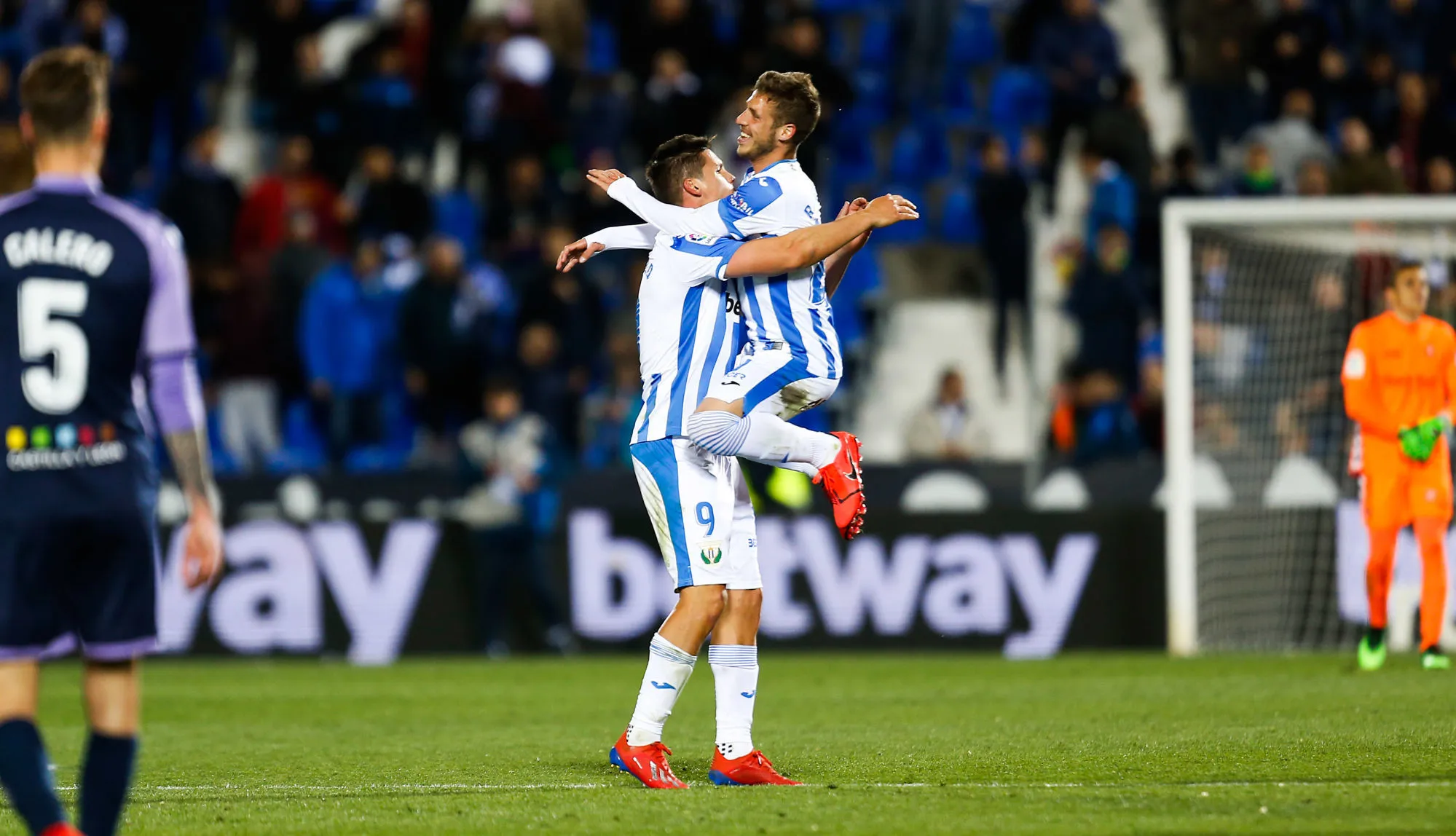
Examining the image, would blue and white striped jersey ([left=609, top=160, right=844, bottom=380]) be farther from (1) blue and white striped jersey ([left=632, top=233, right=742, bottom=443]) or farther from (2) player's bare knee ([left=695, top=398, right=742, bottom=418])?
(2) player's bare knee ([left=695, top=398, right=742, bottom=418])

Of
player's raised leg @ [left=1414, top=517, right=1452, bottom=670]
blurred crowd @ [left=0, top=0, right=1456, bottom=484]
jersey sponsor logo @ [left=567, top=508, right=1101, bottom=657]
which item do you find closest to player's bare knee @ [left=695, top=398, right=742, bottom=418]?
player's raised leg @ [left=1414, top=517, right=1452, bottom=670]

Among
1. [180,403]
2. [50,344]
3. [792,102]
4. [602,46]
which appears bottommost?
[180,403]

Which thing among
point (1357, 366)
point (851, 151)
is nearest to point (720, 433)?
point (1357, 366)

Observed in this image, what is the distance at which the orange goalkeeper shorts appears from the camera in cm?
1139

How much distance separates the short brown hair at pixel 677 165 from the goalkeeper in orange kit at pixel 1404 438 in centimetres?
566

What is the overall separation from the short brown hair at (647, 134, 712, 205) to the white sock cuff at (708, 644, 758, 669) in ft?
5.44

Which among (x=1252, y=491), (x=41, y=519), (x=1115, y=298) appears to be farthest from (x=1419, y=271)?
(x=41, y=519)

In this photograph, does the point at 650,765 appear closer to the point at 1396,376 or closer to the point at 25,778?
the point at 25,778

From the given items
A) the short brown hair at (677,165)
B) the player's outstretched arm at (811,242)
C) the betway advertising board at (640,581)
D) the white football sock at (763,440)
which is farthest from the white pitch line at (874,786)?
the betway advertising board at (640,581)

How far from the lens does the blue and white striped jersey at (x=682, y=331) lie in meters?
6.77

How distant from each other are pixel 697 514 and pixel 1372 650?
640 cm

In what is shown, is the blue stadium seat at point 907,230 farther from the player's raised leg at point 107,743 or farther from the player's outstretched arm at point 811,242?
the player's raised leg at point 107,743

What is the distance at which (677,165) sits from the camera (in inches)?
282

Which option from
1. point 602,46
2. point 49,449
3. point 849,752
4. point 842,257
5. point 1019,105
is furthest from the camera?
point 602,46
